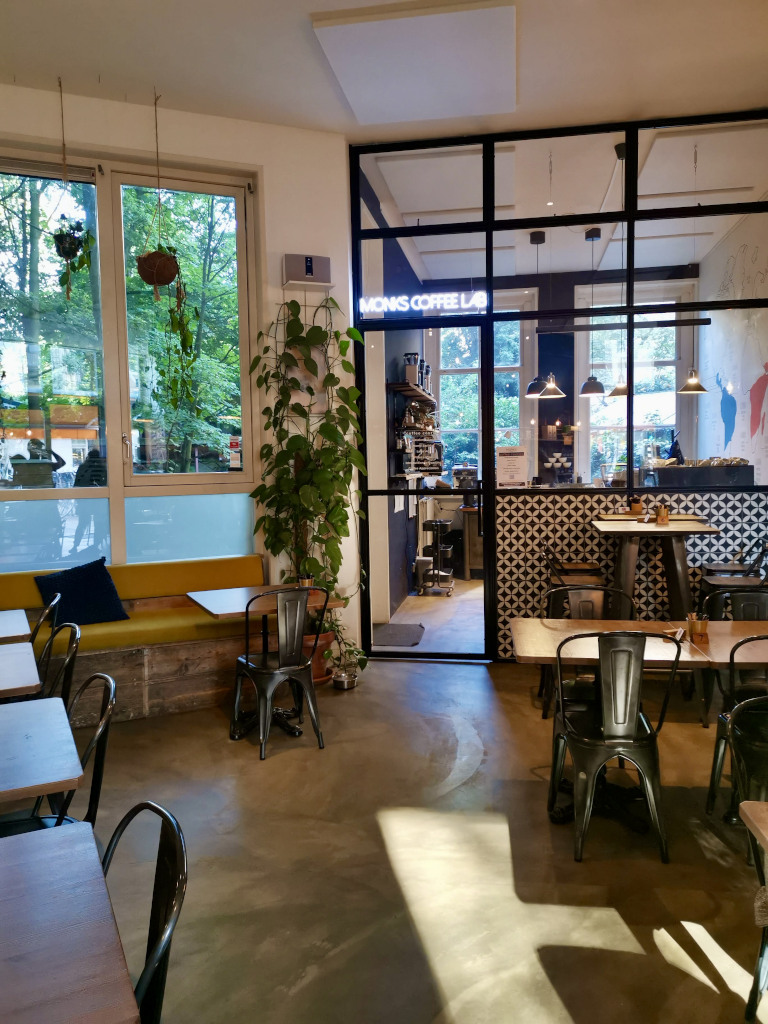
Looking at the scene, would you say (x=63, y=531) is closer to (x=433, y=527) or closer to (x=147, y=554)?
(x=147, y=554)

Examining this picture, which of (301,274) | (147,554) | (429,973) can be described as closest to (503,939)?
(429,973)

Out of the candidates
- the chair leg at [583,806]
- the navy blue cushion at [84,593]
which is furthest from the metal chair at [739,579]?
the navy blue cushion at [84,593]

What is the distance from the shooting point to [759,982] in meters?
2.01

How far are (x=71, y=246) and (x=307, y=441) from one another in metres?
2.05

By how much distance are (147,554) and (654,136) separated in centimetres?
496

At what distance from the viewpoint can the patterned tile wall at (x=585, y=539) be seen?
5551mm

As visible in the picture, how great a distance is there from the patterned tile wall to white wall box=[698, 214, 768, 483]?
1.24 ft

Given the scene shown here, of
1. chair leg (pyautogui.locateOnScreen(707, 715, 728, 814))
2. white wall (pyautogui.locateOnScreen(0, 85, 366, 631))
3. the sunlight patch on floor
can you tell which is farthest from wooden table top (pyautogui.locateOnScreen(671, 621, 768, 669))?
white wall (pyautogui.locateOnScreen(0, 85, 366, 631))

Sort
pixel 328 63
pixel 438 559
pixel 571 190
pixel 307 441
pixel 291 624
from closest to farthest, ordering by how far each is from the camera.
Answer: pixel 291 624
pixel 328 63
pixel 307 441
pixel 571 190
pixel 438 559

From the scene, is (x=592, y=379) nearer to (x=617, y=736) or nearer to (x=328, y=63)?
(x=328, y=63)

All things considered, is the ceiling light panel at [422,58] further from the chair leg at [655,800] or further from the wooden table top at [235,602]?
the chair leg at [655,800]

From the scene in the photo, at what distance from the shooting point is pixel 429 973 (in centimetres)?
229

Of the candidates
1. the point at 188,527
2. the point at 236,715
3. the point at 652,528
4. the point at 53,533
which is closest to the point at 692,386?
the point at 652,528

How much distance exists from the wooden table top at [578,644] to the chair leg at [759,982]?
1138 mm
